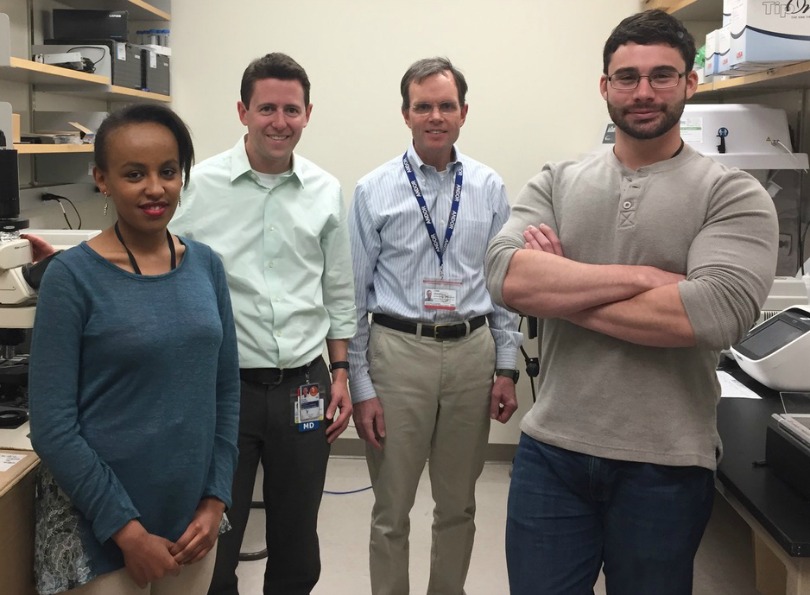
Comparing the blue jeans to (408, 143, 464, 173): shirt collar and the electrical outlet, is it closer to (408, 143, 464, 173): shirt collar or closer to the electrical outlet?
(408, 143, 464, 173): shirt collar

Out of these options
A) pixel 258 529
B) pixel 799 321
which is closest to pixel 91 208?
pixel 258 529

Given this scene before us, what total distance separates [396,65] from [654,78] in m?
2.44

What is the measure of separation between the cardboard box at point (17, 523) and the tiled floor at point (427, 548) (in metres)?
1.37

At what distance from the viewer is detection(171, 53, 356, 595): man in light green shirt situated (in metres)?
1.94

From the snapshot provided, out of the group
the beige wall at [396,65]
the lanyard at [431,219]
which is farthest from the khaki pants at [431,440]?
the beige wall at [396,65]

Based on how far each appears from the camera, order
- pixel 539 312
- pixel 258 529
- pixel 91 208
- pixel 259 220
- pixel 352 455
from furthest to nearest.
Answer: pixel 352 455
pixel 91 208
pixel 258 529
pixel 259 220
pixel 539 312

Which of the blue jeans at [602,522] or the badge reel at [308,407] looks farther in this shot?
the badge reel at [308,407]

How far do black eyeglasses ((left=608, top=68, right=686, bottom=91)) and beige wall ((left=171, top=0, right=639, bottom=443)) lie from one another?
2285mm

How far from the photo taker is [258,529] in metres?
3.29

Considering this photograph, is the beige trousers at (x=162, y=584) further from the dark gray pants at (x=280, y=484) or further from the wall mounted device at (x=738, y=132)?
the wall mounted device at (x=738, y=132)

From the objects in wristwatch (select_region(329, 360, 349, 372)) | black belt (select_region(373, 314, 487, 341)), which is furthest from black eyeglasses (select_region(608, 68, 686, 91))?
wristwatch (select_region(329, 360, 349, 372))

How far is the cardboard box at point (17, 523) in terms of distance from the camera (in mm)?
1450

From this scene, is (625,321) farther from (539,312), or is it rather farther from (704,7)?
(704,7)

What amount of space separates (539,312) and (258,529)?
2.18 m
